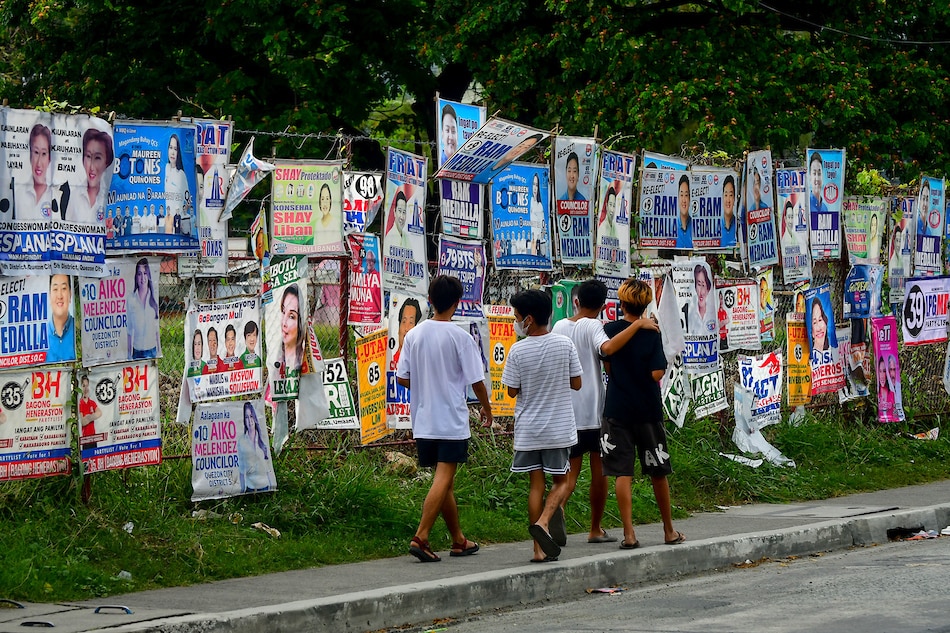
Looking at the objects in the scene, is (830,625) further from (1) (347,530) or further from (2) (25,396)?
(2) (25,396)

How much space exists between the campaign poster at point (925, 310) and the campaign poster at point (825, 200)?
1.39 metres

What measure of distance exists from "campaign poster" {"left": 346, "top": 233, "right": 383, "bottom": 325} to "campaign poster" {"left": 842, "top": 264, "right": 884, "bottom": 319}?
20.1ft

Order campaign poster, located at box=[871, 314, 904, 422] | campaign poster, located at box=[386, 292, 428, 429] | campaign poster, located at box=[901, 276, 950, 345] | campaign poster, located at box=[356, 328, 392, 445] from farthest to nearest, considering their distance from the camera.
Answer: campaign poster, located at box=[901, 276, 950, 345] → campaign poster, located at box=[871, 314, 904, 422] → campaign poster, located at box=[386, 292, 428, 429] → campaign poster, located at box=[356, 328, 392, 445]

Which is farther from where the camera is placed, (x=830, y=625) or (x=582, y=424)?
(x=582, y=424)

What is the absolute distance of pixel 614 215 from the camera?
11.4m

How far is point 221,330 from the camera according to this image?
8594mm

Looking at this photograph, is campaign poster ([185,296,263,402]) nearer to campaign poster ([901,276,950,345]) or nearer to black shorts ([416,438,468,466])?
black shorts ([416,438,468,466])

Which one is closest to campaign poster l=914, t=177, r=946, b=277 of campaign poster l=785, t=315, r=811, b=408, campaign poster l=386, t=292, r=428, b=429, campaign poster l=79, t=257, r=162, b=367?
campaign poster l=785, t=315, r=811, b=408

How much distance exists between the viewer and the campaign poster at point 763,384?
12219 millimetres

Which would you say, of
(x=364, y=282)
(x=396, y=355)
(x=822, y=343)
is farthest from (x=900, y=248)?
(x=364, y=282)

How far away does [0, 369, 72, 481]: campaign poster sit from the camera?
7.45 metres

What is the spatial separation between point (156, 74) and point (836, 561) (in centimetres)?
1724

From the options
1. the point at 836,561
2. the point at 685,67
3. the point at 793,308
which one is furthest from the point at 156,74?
the point at 836,561

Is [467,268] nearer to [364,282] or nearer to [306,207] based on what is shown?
[364,282]
